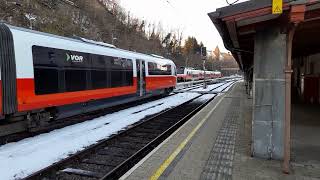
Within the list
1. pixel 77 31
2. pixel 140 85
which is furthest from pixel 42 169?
pixel 77 31

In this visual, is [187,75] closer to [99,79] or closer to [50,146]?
[99,79]

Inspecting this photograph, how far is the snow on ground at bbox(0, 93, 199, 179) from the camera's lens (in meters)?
8.26

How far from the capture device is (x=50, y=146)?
33.7 ft

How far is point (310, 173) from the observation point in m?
7.36

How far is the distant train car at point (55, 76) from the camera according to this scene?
1076cm

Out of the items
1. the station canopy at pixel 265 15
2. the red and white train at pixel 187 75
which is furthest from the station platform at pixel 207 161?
the red and white train at pixel 187 75

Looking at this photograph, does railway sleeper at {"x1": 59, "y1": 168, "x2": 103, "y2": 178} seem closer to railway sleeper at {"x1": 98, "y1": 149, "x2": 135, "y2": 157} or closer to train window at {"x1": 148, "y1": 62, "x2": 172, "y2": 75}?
railway sleeper at {"x1": 98, "y1": 149, "x2": 135, "y2": 157}

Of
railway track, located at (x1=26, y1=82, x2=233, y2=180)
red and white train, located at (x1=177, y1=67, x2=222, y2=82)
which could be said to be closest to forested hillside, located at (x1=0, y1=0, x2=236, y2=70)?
red and white train, located at (x1=177, y1=67, x2=222, y2=82)

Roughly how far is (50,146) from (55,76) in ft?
11.0

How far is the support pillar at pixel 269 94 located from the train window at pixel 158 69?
17.3 metres

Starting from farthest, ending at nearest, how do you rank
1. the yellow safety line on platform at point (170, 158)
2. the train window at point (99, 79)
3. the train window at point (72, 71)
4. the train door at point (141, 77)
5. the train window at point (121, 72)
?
the train door at point (141, 77), the train window at point (121, 72), the train window at point (99, 79), the train window at point (72, 71), the yellow safety line on platform at point (170, 158)

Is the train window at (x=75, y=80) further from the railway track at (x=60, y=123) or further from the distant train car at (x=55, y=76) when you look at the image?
the railway track at (x=60, y=123)

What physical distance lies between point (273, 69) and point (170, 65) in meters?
25.0

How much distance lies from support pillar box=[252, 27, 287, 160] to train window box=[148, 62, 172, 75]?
17255 millimetres
